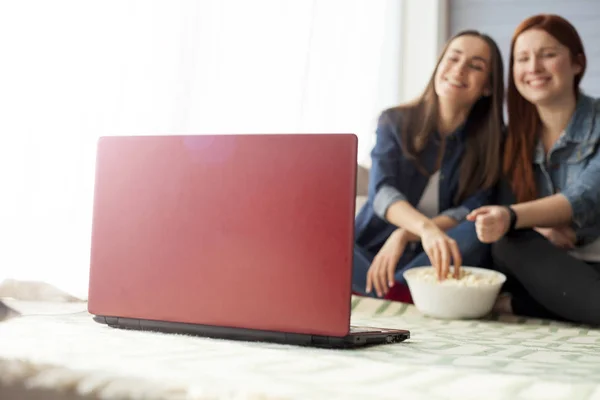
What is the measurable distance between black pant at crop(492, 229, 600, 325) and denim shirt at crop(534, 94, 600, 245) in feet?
0.37

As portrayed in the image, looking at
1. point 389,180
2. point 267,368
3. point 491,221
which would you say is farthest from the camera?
point 389,180

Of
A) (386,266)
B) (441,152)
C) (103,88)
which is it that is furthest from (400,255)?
(103,88)

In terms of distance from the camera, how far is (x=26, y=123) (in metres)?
1.02

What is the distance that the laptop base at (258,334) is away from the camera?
24.3 inches

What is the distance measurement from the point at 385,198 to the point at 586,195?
17.9 inches

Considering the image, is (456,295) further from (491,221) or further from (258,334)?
(258,334)

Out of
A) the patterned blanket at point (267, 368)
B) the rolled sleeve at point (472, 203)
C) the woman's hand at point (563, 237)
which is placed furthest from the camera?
the rolled sleeve at point (472, 203)

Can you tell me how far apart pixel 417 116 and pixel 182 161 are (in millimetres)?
1112

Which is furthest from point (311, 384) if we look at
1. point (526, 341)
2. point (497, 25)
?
point (497, 25)

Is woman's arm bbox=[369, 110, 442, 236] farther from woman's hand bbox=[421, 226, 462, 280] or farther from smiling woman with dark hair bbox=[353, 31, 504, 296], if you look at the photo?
woman's hand bbox=[421, 226, 462, 280]

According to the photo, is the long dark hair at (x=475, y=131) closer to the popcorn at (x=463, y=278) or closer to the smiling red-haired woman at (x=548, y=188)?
the smiling red-haired woman at (x=548, y=188)

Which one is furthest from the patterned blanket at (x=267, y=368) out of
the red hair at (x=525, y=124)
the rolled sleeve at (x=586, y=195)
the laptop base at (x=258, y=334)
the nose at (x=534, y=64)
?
the nose at (x=534, y=64)

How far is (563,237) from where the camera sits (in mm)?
1464

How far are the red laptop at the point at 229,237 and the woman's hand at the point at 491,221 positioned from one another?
0.63 m
